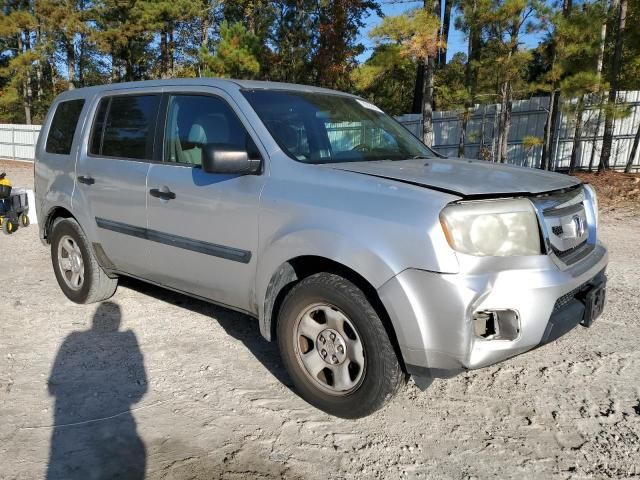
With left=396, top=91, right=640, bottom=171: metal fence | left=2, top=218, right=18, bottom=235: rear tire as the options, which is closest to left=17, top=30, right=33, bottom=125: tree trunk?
left=396, top=91, right=640, bottom=171: metal fence

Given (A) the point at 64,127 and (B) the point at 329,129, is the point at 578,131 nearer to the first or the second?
(B) the point at 329,129

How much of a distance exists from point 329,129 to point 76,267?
274cm

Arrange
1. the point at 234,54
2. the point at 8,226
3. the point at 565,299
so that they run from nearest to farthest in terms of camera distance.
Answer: the point at 565,299
the point at 8,226
the point at 234,54

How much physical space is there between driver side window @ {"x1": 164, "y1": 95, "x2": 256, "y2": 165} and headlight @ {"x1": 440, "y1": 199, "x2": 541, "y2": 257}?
144 centimetres

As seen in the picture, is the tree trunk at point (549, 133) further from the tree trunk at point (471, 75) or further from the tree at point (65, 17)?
the tree at point (65, 17)

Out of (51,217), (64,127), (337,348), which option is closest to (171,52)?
(64,127)

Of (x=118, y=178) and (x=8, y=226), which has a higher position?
(x=118, y=178)

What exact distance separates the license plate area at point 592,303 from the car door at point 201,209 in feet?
6.16

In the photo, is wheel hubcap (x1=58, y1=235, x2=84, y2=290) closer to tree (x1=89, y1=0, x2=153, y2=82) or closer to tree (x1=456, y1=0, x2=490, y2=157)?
A: tree (x1=456, y1=0, x2=490, y2=157)

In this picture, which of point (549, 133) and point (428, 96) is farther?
point (428, 96)

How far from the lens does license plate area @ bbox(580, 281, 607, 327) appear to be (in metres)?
2.96

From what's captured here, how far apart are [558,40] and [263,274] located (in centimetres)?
1179

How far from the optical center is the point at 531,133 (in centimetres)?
1675

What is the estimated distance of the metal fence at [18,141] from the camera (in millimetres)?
26969
